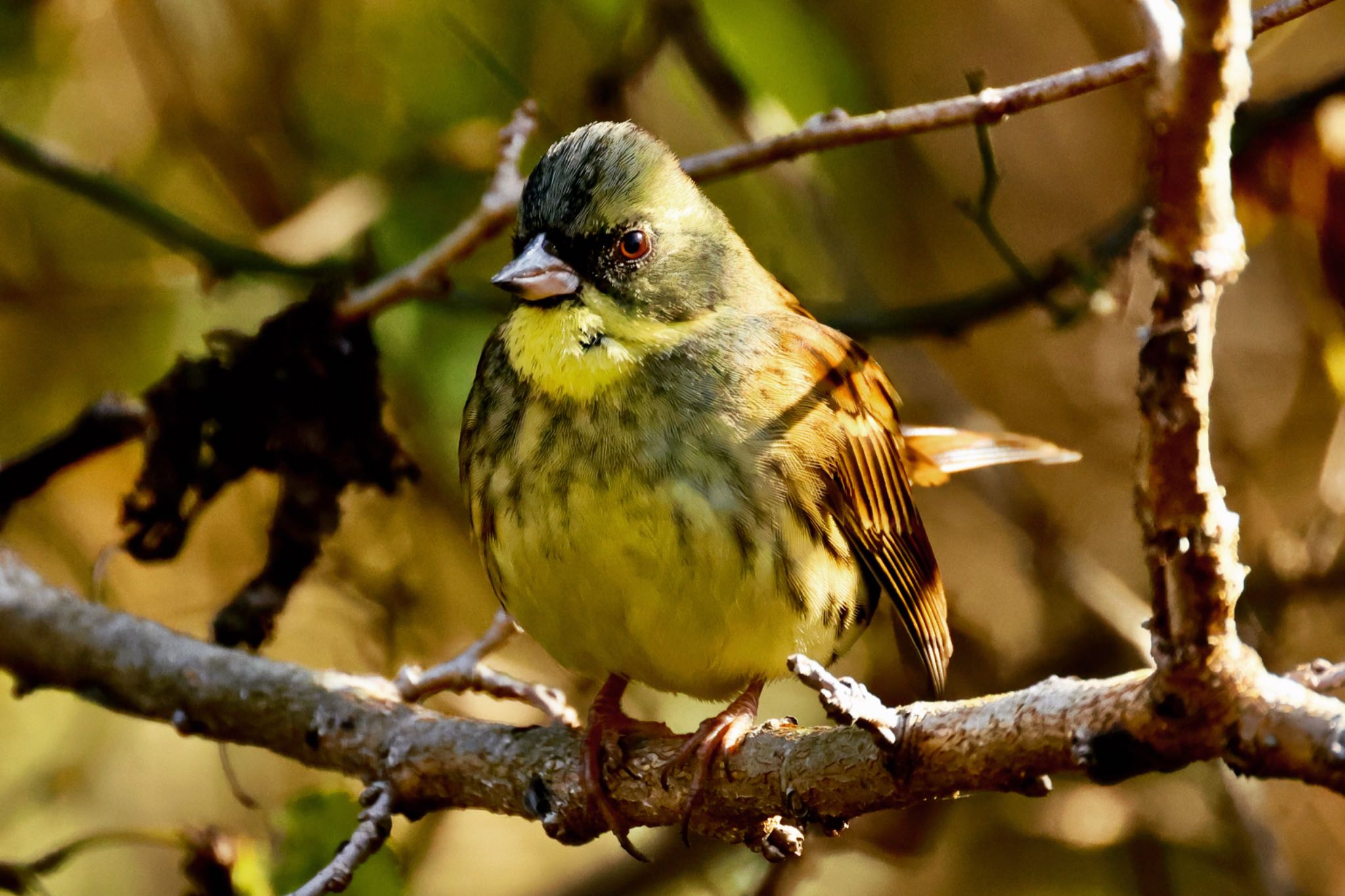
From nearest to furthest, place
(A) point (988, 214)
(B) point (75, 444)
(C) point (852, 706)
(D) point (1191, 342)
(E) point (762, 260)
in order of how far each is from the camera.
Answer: (D) point (1191, 342), (C) point (852, 706), (B) point (75, 444), (A) point (988, 214), (E) point (762, 260)

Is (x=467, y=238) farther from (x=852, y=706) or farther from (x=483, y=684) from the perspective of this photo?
(x=852, y=706)

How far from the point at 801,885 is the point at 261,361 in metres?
2.03

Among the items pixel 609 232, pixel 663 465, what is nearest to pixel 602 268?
pixel 609 232

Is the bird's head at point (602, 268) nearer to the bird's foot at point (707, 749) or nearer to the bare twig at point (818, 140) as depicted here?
the bare twig at point (818, 140)

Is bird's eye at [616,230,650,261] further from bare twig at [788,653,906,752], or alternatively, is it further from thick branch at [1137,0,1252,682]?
thick branch at [1137,0,1252,682]

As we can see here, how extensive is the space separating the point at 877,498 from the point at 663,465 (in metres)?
0.57

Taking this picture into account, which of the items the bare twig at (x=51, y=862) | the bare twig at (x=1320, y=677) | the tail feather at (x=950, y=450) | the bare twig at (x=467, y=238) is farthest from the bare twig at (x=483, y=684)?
the bare twig at (x=1320, y=677)

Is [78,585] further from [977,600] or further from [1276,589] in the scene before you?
[1276,589]

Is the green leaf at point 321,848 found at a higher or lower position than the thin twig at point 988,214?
lower

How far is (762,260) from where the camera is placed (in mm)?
4047

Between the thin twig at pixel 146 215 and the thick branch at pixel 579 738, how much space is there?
770 mm

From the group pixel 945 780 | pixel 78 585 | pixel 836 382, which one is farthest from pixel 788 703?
pixel 945 780

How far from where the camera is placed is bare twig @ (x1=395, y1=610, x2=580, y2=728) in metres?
2.63

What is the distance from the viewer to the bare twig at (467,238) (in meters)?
2.86
